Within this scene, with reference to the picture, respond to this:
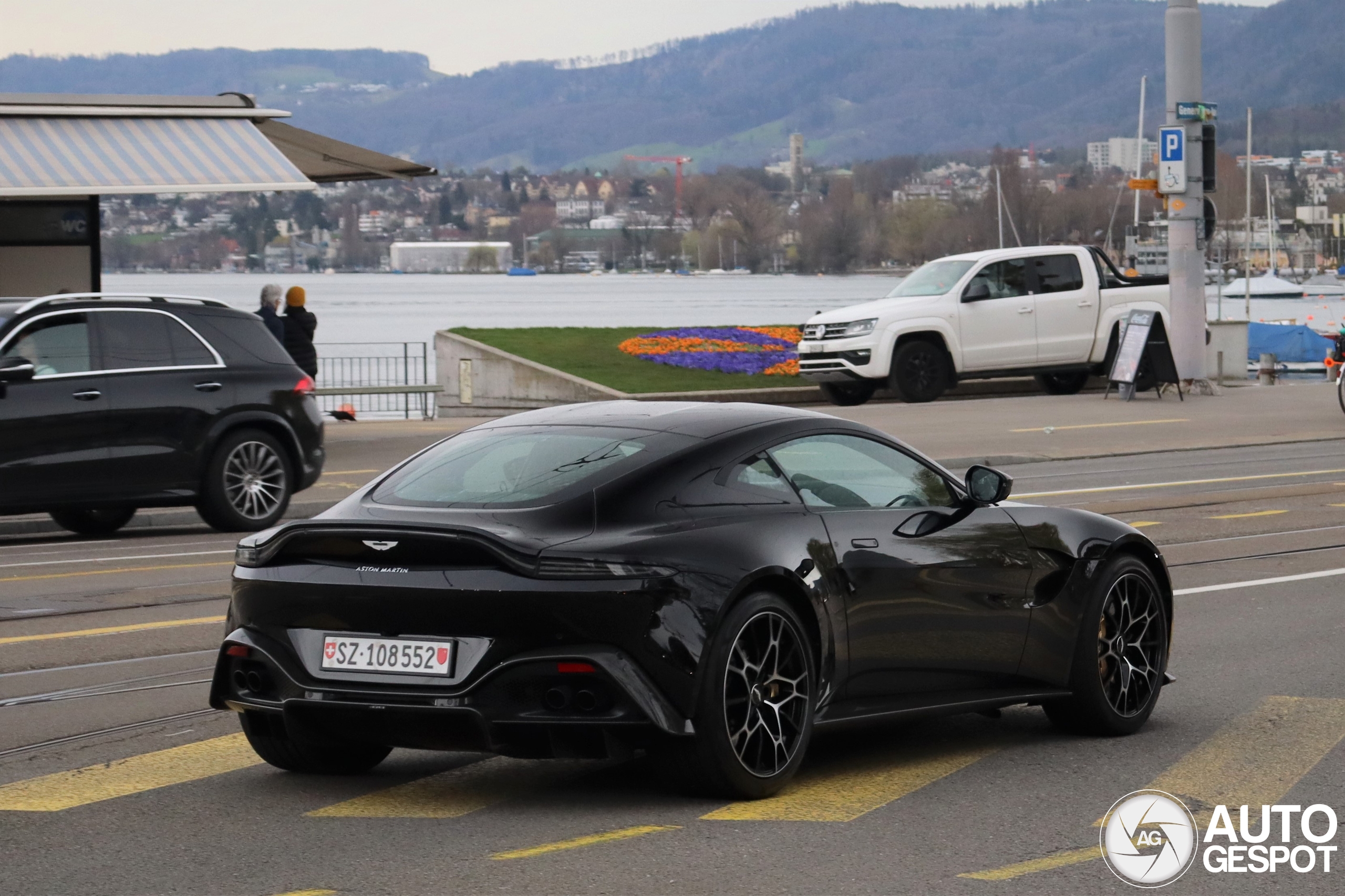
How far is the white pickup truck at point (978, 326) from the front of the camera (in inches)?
1123

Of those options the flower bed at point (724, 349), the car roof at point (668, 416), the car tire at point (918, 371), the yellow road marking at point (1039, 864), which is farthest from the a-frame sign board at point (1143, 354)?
the yellow road marking at point (1039, 864)

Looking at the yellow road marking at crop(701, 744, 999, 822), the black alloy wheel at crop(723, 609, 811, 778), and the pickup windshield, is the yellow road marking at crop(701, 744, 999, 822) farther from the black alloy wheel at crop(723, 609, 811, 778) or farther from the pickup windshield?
the pickup windshield

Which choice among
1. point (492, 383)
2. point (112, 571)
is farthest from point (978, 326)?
point (112, 571)

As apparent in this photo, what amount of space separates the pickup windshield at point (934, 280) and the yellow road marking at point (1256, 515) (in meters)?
13.2

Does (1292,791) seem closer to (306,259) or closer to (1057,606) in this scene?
(1057,606)

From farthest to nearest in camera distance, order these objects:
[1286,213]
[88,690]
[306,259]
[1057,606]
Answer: [1286,213] < [306,259] < [88,690] < [1057,606]

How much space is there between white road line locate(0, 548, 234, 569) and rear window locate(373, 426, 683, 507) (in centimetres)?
715

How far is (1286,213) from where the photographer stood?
624 feet

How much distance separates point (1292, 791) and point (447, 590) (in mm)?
2826

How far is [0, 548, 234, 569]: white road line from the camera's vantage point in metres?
13.4

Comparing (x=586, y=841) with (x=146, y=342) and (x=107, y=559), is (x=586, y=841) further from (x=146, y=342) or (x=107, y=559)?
(x=146, y=342)

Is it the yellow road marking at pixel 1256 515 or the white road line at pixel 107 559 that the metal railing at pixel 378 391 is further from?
the yellow road marking at pixel 1256 515

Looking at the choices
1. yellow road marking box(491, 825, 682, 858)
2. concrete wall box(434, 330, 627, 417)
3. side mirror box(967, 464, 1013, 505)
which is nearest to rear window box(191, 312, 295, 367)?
side mirror box(967, 464, 1013, 505)

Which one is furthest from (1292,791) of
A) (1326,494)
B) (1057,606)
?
(1326,494)
